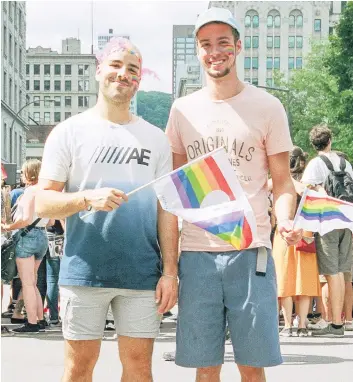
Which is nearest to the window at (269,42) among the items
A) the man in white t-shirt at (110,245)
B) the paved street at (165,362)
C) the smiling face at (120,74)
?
the paved street at (165,362)

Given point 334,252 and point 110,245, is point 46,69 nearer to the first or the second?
point 334,252

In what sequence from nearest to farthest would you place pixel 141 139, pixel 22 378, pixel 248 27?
pixel 141 139, pixel 22 378, pixel 248 27

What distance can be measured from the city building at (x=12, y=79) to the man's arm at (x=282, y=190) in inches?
2759

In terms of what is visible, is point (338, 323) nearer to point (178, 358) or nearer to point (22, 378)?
point (22, 378)

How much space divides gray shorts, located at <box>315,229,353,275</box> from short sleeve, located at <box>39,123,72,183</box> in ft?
20.1

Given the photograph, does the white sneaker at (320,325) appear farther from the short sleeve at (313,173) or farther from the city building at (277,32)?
the city building at (277,32)

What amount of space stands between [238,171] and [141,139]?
0.52m

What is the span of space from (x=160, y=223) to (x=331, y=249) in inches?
235

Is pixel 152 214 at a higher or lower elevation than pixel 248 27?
lower

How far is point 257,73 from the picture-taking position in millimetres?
134500

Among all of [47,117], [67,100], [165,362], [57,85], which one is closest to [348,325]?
[165,362]

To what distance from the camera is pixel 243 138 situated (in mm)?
4758

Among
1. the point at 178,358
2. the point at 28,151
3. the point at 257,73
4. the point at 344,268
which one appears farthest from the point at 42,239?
the point at 257,73

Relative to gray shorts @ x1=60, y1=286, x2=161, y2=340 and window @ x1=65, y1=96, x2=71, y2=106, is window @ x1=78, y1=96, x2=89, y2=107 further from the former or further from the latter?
gray shorts @ x1=60, y1=286, x2=161, y2=340
